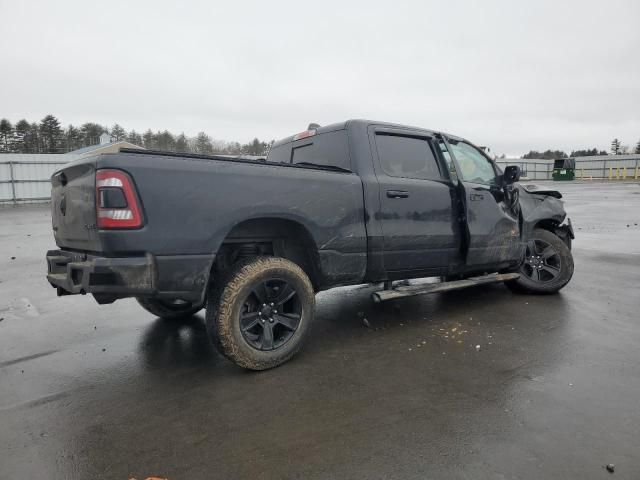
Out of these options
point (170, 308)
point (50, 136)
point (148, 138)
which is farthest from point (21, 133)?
point (170, 308)

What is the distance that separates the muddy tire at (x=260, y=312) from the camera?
301 centimetres

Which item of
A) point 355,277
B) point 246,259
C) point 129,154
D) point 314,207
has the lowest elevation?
point 355,277

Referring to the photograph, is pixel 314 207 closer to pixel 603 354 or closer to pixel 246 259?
pixel 246 259

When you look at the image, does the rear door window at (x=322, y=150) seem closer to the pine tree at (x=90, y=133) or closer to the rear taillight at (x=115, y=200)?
the rear taillight at (x=115, y=200)

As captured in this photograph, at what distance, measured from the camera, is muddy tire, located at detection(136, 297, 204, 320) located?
4234mm

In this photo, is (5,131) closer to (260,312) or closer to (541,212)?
(260,312)

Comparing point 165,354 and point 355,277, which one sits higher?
point 355,277

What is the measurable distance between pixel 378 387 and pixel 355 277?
101 cm

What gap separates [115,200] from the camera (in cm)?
262

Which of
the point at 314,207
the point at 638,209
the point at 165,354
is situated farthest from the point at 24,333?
the point at 638,209

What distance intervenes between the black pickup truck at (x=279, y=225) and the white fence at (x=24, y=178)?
Result: 23.4 metres

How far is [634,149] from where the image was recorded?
89.9 metres

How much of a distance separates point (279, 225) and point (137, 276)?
1148 mm

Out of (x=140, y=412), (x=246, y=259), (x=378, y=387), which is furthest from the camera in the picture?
(x=246, y=259)
